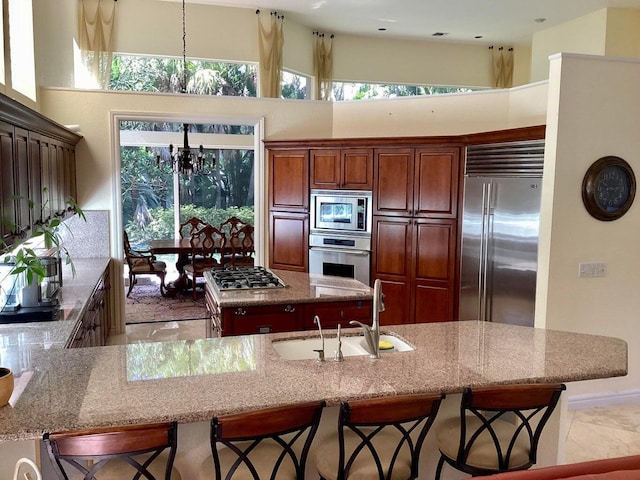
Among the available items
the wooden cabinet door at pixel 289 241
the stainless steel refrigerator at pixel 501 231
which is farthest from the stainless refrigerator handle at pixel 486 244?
the wooden cabinet door at pixel 289 241

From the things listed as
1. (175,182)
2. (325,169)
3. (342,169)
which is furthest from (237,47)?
(175,182)

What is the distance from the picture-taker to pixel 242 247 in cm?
769

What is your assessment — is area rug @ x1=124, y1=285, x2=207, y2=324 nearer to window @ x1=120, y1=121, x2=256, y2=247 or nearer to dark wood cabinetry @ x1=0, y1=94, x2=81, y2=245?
window @ x1=120, y1=121, x2=256, y2=247

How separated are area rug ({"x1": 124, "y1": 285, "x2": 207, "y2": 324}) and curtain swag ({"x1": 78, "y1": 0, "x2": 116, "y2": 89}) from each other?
2.89m

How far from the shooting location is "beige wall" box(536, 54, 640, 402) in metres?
3.89

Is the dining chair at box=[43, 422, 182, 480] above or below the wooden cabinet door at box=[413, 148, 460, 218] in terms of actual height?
below

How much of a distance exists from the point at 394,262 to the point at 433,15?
12.3 feet

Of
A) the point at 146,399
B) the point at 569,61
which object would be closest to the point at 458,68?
the point at 569,61

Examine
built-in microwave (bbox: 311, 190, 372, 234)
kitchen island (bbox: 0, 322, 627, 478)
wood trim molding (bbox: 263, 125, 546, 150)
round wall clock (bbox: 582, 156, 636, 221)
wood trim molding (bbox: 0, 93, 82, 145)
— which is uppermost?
wood trim molding (bbox: 263, 125, 546, 150)

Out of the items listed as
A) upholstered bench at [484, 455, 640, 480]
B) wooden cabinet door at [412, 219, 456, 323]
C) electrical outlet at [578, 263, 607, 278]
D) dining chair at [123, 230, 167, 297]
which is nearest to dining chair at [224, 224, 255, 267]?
dining chair at [123, 230, 167, 297]

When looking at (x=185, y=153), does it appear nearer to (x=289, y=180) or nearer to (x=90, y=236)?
(x=289, y=180)

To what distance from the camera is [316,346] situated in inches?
111

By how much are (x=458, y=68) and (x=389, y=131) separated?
10.8ft

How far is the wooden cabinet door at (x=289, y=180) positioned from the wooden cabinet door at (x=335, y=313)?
2.26 metres
